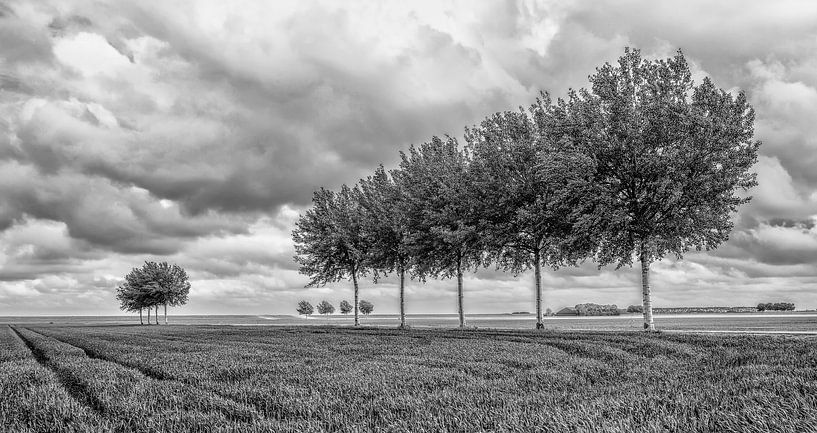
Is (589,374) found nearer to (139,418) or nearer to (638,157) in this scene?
(139,418)

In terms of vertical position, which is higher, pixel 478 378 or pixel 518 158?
pixel 518 158

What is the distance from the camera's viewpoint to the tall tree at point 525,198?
2964 cm

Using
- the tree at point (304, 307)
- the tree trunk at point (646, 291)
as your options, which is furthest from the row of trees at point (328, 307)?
the tree trunk at point (646, 291)

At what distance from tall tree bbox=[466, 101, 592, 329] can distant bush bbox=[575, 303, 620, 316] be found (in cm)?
14607

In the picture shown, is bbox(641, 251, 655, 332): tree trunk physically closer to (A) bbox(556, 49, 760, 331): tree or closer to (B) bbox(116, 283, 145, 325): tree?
(A) bbox(556, 49, 760, 331): tree

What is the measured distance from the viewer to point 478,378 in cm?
965

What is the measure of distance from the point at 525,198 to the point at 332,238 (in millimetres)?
19265

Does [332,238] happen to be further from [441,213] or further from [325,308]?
[325,308]

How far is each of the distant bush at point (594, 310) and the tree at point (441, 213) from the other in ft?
470

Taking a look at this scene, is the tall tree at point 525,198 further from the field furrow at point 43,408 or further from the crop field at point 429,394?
the field furrow at point 43,408

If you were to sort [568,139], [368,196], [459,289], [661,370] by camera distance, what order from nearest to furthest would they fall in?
1. [661,370]
2. [568,139]
3. [459,289]
4. [368,196]

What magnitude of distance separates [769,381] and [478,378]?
14.4ft

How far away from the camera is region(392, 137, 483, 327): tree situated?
113ft

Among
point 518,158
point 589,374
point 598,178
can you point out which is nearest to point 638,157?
point 598,178
